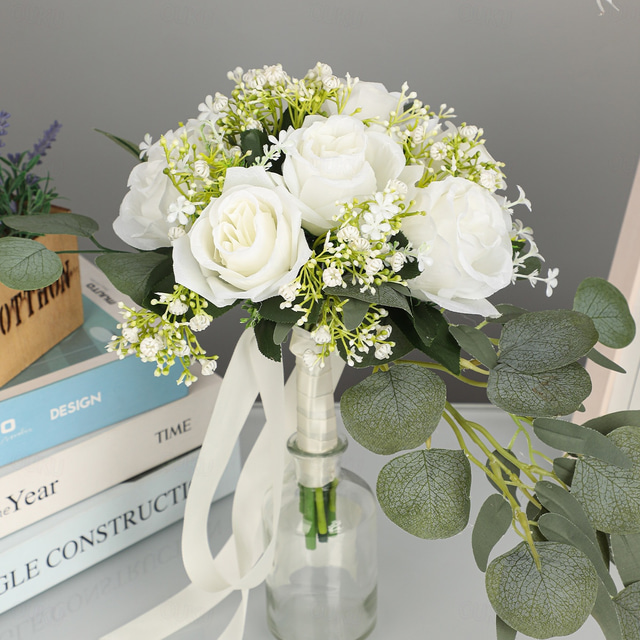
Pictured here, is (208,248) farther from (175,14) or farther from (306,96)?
(175,14)

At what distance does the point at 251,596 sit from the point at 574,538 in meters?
0.36

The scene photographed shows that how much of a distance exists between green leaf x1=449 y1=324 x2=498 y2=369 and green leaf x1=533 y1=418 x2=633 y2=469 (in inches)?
2.2

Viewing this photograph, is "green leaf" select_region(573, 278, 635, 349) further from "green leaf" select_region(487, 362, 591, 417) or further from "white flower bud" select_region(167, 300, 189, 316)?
"white flower bud" select_region(167, 300, 189, 316)

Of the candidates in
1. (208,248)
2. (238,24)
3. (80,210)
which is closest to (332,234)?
(208,248)

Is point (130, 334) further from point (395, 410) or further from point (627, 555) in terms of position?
point (627, 555)

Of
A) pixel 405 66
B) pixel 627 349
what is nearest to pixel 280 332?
pixel 627 349

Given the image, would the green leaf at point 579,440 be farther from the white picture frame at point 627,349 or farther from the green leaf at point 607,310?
the white picture frame at point 627,349

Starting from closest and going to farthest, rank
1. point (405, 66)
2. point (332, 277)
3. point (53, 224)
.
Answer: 1. point (332, 277)
2. point (53, 224)
3. point (405, 66)

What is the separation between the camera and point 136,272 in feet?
1.68

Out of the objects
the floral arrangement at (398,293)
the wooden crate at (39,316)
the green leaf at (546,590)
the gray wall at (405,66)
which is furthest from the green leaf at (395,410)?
the gray wall at (405,66)

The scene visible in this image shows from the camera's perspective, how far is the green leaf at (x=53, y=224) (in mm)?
538

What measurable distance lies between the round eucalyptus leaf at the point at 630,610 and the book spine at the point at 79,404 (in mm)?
452

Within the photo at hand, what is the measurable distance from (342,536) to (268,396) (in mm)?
147

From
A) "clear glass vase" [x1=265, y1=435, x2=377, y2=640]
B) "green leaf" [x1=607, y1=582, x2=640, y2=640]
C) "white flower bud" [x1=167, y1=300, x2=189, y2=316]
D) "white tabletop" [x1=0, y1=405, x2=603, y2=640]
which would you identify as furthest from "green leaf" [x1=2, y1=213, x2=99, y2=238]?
"green leaf" [x1=607, y1=582, x2=640, y2=640]
